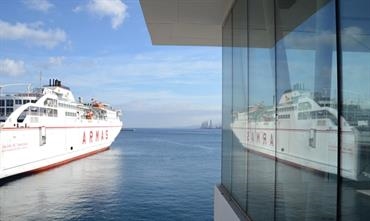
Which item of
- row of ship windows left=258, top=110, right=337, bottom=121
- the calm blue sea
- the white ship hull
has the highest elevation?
row of ship windows left=258, top=110, right=337, bottom=121

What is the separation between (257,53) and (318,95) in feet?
4.26

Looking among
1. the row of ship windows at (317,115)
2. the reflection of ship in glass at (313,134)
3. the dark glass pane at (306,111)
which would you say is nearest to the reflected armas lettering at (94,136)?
the reflection of ship in glass at (313,134)

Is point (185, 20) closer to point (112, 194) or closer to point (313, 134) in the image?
point (313, 134)

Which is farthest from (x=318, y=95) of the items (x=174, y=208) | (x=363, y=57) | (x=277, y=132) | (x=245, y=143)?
(x=174, y=208)

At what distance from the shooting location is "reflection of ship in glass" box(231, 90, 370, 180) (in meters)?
1.39

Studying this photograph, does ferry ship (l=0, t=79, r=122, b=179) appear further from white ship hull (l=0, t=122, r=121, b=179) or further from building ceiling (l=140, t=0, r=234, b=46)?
building ceiling (l=140, t=0, r=234, b=46)

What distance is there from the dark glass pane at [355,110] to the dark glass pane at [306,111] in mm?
77

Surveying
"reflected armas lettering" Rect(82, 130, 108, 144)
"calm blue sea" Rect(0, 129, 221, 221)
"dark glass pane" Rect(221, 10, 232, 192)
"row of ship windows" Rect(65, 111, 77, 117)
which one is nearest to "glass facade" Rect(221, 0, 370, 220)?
"dark glass pane" Rect(221, 10, 232, 192)

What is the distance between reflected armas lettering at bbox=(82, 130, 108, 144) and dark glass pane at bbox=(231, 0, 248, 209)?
29.4 metres

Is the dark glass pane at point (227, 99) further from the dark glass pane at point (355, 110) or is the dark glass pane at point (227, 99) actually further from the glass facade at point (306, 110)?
the dark glass pane at point (355, 110)

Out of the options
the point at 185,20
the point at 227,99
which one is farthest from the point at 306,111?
the point at 185,20

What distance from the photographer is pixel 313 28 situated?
1.78 meters

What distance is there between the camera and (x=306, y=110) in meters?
1.89

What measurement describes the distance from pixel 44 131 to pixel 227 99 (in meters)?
21.4
